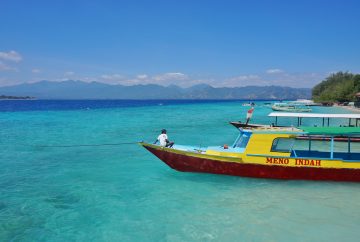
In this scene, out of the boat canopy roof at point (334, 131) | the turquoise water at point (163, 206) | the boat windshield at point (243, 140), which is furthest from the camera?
the boat windshield at point (243, 140)

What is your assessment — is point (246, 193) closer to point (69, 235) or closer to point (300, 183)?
point (300, 183)

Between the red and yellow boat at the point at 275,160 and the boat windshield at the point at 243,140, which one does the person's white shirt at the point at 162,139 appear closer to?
the red and yellow boat at the point at 275,160

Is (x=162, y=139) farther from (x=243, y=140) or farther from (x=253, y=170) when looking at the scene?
(x=253, y=170)

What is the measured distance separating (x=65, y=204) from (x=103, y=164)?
6.66 meters

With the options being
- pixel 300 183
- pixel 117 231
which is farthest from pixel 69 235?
pixel 300 183

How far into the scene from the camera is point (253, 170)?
14234 mm

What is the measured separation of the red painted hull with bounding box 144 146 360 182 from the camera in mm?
13602

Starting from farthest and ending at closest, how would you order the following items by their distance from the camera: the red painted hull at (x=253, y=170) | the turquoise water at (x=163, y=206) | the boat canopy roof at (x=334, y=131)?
1. the boat canopy roof at (x=334, y=131)
2. the red painted hull at (x=253, y=170)
3. the turquoise water at (x=163, y=206)

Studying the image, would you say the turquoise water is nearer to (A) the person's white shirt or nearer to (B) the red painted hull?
(B) the red painted hull

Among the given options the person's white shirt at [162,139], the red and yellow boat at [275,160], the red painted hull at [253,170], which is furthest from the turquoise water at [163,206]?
the person's white shirt at [162,139]

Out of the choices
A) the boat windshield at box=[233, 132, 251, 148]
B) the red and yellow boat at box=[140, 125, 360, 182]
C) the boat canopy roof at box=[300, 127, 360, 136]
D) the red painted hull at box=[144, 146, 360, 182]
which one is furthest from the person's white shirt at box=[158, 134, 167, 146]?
the boat canopy roof at box=[300, 127, 360, 136]

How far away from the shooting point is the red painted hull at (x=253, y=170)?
13602 mm

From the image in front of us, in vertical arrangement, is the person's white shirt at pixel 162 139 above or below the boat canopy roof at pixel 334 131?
below

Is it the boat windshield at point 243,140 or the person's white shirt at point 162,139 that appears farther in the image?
the person's white shirt at point 162,139
